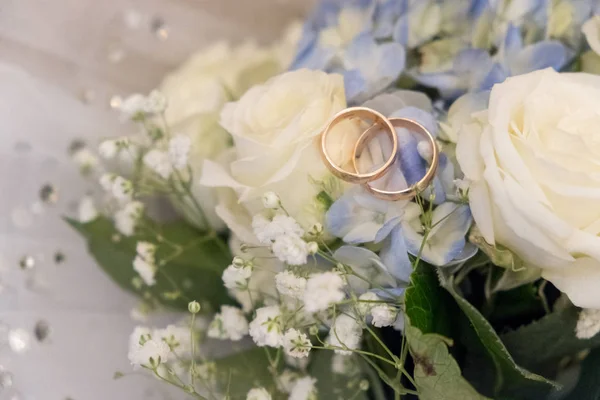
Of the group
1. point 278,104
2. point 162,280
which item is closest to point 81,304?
point 162,280

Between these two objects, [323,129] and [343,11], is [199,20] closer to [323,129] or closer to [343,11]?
[343,11]

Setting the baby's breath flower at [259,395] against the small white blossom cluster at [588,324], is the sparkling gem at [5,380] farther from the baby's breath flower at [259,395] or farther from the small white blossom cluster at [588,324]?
the small white blossom cluster at [588,324]

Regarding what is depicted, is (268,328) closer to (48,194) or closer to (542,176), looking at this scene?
(542,176)

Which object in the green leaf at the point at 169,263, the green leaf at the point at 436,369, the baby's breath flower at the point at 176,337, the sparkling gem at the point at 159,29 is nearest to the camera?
the green leaf at the point at 436,369

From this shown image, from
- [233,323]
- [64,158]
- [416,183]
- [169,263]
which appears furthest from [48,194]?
[416,183]

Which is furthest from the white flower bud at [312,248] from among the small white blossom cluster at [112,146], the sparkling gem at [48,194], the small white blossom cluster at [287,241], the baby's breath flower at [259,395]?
the sparkling gem at [48,194]

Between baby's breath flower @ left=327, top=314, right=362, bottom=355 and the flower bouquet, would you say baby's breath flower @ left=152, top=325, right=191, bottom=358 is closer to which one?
the flower bouquet
